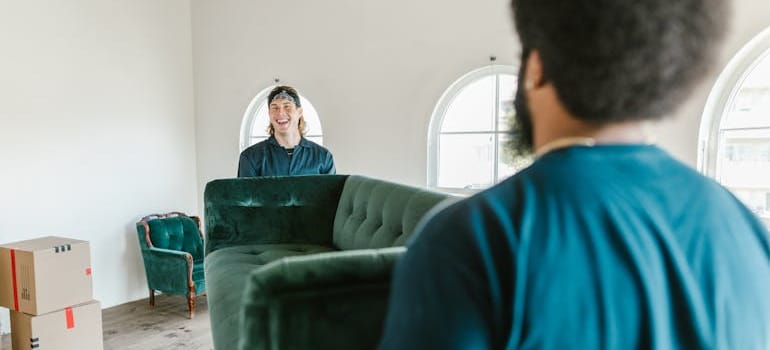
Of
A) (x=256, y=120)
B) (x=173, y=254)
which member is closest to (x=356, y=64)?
(x=256, y=120)

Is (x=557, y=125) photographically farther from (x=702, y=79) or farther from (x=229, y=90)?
(x=229, y=90)

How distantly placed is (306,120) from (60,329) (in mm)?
2433

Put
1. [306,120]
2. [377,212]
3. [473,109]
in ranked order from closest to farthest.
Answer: [377,212] < [473,109] < [306,120]

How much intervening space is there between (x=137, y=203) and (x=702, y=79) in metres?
4.90

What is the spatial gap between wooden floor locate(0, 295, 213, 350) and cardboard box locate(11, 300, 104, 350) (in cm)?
41

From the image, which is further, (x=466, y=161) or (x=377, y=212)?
(x=466, y=161)

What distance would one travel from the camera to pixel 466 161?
3797 mm

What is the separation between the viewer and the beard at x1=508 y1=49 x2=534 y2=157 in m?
0.61

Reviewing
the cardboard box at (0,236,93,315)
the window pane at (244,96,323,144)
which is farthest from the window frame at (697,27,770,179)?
the cardboard box at (0,236,93,315)

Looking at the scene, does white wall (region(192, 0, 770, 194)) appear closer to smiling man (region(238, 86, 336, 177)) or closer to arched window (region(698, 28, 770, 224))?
arched window (region(698, 28, 770, 224))

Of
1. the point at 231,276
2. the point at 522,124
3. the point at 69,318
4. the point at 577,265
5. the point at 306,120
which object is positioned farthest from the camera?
the point at 306,120

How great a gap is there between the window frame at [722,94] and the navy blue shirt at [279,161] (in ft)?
7.08

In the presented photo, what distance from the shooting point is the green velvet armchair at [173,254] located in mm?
4156

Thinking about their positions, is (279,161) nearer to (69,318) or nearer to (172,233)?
(69,318)
